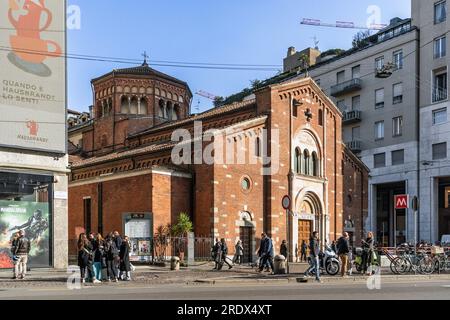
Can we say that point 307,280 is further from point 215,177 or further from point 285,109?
point 285,109

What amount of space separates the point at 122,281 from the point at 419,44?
39.7 meters

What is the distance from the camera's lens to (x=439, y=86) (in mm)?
48062

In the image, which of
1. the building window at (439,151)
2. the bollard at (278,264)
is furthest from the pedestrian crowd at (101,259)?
the building window at (439,151)

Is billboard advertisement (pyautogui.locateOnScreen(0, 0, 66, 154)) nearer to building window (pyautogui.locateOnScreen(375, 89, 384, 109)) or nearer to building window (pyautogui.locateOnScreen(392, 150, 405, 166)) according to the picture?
building window (pyautogui.locateOnScreen(392, 150, 405, 166))

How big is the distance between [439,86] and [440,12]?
6418 millimetres

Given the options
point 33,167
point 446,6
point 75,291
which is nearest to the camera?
point 75,291

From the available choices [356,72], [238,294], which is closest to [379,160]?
[356,72]

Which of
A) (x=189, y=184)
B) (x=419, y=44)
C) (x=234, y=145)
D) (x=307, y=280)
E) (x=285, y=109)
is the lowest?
(x=307, y=280)

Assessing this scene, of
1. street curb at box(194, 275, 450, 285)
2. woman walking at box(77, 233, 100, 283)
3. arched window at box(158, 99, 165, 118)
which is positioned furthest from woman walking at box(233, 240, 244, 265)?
arched window at box(158, 99, 165, 118)

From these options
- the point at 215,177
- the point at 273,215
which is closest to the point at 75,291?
the point at 215,177

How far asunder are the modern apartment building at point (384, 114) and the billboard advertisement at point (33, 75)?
3219cm

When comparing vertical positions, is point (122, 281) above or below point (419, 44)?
below

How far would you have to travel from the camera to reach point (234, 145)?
32.1 m
